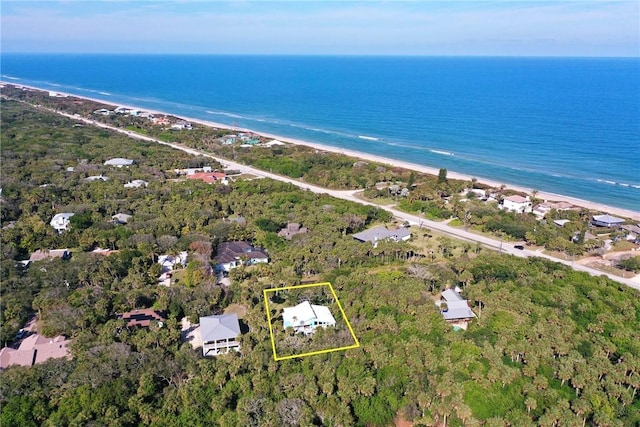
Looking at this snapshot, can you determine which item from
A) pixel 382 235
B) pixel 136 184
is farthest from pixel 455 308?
pixel 136 184

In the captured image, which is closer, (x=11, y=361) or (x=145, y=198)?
(x=11, y=361)

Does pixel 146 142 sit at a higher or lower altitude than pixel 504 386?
lower

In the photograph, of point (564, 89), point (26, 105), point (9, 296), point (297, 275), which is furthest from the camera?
point (564, 89)

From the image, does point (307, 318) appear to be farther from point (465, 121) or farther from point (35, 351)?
point (465, 121)

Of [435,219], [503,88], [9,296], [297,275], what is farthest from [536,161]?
[503,88]

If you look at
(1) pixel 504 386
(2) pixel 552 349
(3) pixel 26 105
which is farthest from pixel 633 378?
(3) pixel 26 105

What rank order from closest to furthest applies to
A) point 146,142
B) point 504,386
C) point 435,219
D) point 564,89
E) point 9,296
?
point 504,386, point 9,296, point 435,219, point 146,142, point 564,89

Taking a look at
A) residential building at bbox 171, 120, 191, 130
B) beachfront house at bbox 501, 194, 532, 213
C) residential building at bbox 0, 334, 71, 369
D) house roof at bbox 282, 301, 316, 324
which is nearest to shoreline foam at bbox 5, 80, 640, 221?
beachfront house at bbox 501, 194, 532, 213

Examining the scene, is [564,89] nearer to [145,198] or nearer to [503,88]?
[503,88]
